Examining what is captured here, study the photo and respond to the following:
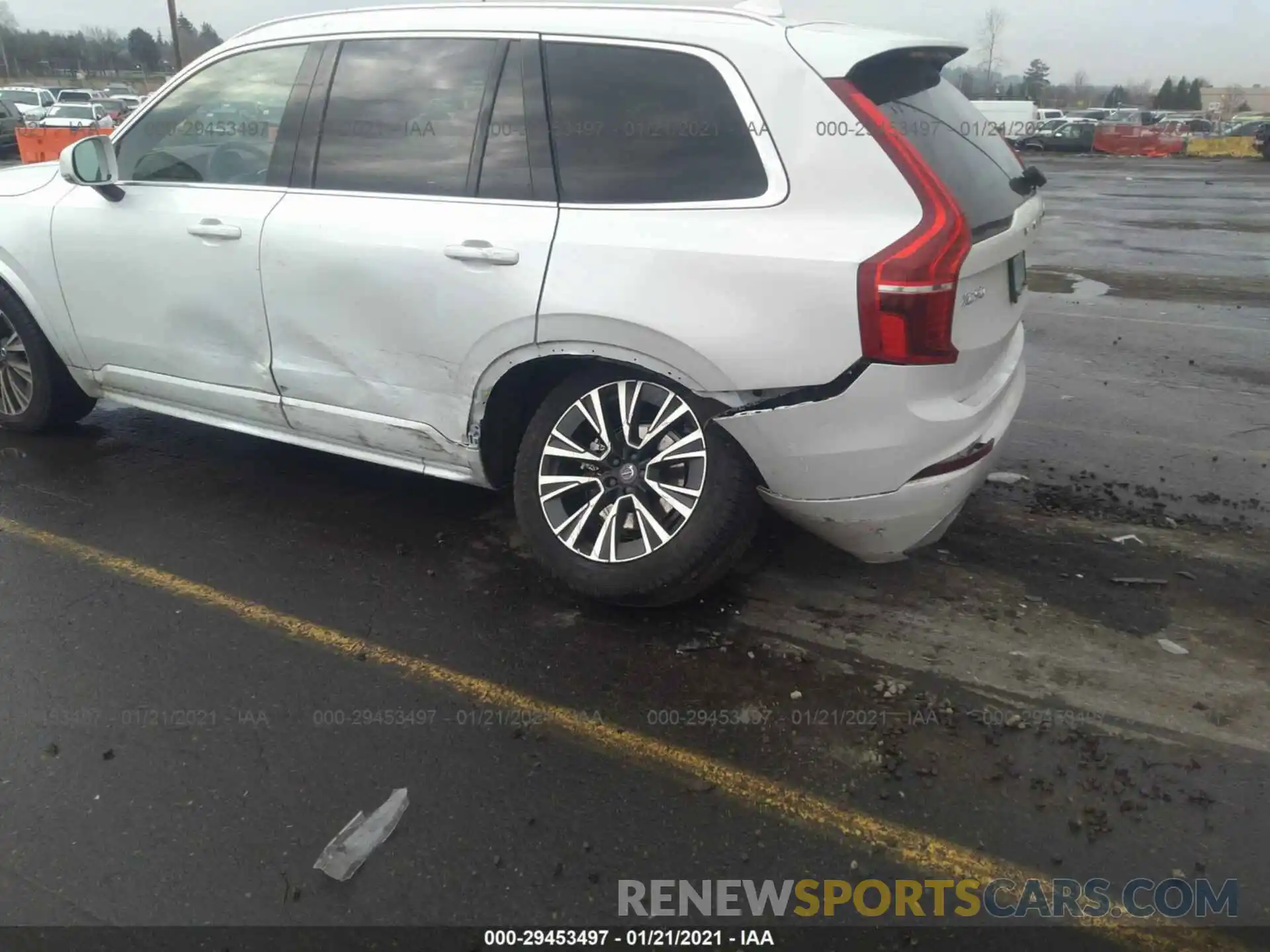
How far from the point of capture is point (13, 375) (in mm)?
5242

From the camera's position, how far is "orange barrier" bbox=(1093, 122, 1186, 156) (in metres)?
37.7

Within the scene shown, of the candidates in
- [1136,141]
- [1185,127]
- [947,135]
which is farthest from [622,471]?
[1185,127]

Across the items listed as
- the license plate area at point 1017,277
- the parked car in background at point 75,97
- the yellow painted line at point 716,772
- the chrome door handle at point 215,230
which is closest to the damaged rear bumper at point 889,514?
the license plate area at point 1017,277

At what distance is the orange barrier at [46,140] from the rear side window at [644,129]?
71.7 feet

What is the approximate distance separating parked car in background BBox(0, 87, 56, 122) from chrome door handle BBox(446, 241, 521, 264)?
32.2 m

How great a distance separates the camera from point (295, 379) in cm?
414

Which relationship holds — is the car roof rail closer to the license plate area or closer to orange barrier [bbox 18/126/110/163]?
the license plate area

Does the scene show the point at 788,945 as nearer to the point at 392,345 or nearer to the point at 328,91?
the point at 392,345

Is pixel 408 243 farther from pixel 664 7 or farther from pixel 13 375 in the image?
pixel 13 375

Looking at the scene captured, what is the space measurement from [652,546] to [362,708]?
3.69ft

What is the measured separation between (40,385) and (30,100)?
118 feet

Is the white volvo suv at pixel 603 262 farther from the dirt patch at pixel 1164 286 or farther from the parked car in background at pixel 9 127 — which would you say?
the parked car in background at pixel 9 127

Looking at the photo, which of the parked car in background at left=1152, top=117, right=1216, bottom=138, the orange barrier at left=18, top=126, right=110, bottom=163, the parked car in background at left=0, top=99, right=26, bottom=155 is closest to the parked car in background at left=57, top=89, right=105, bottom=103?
the parked car in background at left=0, top=99, right=26, bottom=155

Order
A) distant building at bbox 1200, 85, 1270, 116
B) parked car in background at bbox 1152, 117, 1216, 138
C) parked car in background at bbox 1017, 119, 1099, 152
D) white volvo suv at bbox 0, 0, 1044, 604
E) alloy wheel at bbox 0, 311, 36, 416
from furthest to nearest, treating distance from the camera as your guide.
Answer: distant building at bbox 1200, 85, 1270, 116 < parked car in background at bbox 1152, 117, 1216, 138 < parked car in background at bbox 1017, 119, 1099, 152 < alloy wheel at bbox 0, 311, 36, 416 < white volvo suv at bbox 0, 0, 1044, 604
